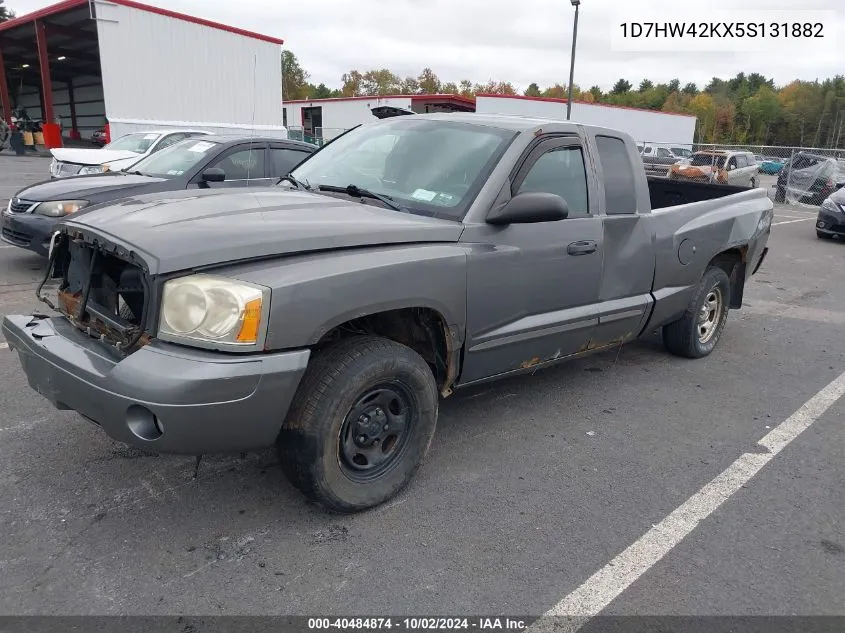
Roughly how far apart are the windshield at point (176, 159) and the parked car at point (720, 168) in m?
17.9

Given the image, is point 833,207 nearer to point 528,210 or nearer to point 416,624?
point 528,210

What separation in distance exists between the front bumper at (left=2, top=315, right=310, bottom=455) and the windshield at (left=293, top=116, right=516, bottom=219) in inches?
48.9

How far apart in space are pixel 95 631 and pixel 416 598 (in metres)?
1.11

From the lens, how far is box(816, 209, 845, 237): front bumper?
12648 millimetres

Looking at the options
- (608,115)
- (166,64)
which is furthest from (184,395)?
(608,115)

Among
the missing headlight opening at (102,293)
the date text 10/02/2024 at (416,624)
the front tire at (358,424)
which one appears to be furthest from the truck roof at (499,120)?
the date text 10/02/2024 at (416,624)

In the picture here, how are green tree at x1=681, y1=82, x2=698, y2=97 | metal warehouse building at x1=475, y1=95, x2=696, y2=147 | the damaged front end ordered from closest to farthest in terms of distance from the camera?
the damaged front end, metal warehouse building at x1=475, y1=95, x2=696, y2=147, green tree at x1=681, y1=82, x2=698, y2=97

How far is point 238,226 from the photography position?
8.81 ft

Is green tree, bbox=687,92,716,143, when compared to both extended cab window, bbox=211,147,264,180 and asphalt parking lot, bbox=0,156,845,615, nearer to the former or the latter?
extended cab window, bbox=211,147,264,180

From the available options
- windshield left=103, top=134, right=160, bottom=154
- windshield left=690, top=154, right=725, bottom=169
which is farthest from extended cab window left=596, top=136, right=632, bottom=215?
windshield left=690, top=154, right=725, bottom=169

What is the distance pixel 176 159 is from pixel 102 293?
4.91 m

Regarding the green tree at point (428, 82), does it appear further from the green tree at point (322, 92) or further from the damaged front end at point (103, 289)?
the damaged front end at point (103, 289)

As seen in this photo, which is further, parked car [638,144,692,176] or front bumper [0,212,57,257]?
parked car [638,144,692,176]

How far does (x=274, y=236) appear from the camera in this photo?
8.63ft
